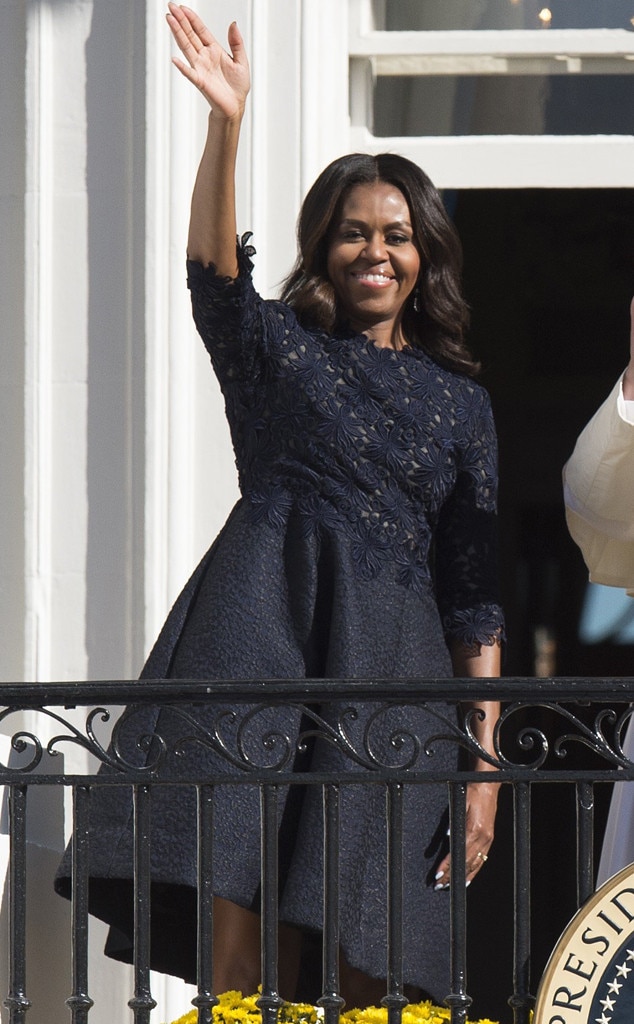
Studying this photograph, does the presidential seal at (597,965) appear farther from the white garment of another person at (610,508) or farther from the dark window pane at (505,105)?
the dark window pane at (505,105)

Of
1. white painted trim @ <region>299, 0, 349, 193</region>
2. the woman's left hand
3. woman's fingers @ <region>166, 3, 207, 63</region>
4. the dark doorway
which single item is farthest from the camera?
the dark doorway

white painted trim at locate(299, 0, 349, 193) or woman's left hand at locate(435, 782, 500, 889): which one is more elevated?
white painted trim at locate(299, 0, 349, 193)

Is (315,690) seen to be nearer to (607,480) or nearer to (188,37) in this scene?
(607,480)

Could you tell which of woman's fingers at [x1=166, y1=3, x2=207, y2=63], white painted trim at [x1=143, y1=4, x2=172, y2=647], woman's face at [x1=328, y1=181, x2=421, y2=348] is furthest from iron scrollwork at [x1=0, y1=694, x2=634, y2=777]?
woman's fingers at [x1=166, y1=3, x2=207, y2=63]

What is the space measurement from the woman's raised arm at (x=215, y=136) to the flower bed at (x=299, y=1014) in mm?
1333

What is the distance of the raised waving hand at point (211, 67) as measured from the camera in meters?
3.01

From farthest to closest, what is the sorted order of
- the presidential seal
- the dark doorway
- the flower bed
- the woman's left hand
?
the dark doorway < the woman's left hand < the flower bed < the presidential seal

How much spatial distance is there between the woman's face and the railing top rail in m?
0.78

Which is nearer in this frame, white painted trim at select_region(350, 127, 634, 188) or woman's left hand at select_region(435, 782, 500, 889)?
woman's left hand at select_region(435, 782, 500, 889)

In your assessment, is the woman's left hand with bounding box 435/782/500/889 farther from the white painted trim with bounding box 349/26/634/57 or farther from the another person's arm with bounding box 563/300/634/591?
the white painted trim with bounding box 349/26/634/57

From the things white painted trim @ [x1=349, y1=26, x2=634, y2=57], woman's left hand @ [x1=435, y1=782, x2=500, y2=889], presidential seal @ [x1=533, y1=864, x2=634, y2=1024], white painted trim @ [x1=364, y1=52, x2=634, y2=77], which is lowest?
presidential seal @ [x1=533, y1=864, x2=634, y2=1024]

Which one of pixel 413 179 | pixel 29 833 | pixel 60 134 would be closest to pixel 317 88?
pixel 60 134
